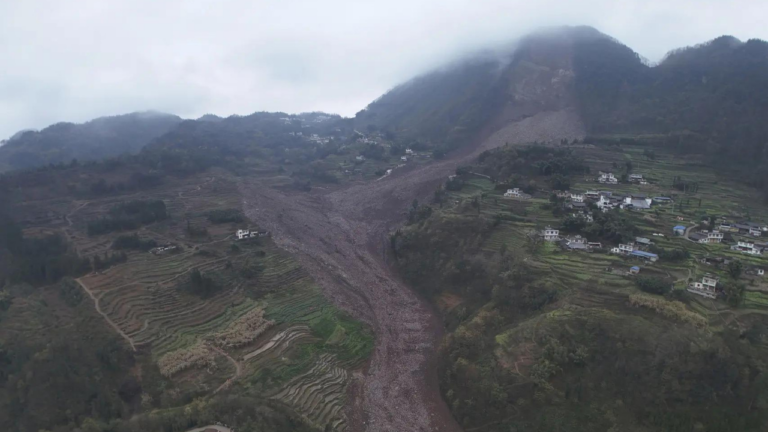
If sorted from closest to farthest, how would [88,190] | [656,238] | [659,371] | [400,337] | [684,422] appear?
[684,422] < [659,371] < [400,337] < [656,238] < [88,190]

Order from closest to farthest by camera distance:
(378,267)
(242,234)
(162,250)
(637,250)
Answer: (637,250), (162,250), (378,267), (242,234)

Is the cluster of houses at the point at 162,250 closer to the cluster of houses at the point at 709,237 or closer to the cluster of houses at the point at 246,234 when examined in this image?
the cluster of houses at the point at 246,234

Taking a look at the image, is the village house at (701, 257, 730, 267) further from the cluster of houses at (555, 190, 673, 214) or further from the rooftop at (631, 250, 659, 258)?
the cluster of houses at (555, 190, 673, 214)

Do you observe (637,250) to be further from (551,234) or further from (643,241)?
(551,234)

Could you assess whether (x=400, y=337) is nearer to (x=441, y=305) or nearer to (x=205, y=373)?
(x=441, y=305)

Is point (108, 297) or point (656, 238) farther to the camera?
point (656, 238)

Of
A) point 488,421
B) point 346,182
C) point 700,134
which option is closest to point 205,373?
point 488,421

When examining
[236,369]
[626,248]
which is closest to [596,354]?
[626,248]
